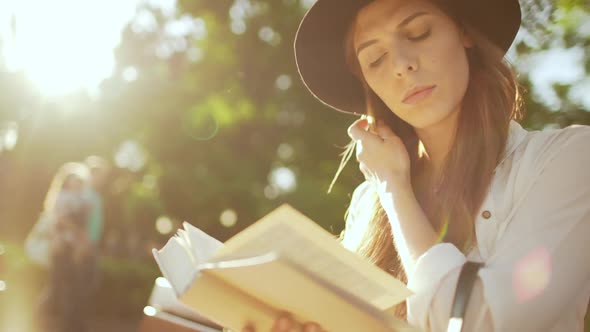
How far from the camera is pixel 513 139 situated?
1831mm

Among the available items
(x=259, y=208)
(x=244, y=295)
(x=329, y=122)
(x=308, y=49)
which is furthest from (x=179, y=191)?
(x=244, y=295)

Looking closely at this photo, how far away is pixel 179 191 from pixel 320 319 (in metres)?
7.78

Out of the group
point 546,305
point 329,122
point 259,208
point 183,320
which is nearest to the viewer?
point 546,305

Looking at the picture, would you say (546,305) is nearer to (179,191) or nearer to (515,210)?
(515,210)

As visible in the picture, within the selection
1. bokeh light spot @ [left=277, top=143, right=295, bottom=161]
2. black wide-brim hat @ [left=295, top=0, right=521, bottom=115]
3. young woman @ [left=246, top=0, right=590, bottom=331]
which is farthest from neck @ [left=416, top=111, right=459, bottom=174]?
bokeh light spot @ [left=277, top=143, right=295, bottom=161]

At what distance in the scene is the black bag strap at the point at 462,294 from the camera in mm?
1283

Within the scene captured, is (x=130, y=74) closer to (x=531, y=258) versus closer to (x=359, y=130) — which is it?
(x=359, y=130)

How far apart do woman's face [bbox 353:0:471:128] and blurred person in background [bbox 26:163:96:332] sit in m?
4.90

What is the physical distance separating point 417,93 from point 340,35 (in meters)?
0.49

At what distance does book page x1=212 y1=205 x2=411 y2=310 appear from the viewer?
1.27 meters

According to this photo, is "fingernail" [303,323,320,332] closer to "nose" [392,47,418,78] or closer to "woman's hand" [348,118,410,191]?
"woman's hand" [348,118,410,191]

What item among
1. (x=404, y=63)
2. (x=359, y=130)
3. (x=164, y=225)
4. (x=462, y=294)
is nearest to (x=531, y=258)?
(x=462, y=294)

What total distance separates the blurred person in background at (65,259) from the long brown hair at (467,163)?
15.4ft

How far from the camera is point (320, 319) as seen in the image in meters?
1.39
